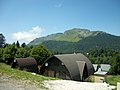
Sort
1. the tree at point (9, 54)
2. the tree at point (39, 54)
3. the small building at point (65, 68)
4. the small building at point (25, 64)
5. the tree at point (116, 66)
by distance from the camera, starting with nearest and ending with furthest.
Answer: the small building at point (65, 68) → the tree at point (116, 66) → the small building at point (25, 64) → the tree at point (39, 54) → the tree at point (9, 54)

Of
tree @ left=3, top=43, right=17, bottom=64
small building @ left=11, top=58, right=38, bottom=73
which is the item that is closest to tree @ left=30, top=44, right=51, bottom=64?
tree @ left=3, top=43, right=17, bottom=64

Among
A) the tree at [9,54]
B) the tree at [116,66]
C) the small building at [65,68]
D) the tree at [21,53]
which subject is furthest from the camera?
the tree at [21,53]

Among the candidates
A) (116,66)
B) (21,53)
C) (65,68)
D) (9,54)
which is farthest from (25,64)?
(116,66)

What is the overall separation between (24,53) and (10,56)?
174 inches

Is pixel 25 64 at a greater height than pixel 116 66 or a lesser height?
greater

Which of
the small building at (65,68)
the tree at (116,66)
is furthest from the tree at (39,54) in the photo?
the tree at (116,66)

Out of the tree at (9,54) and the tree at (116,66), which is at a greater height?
the tree at (9,54)

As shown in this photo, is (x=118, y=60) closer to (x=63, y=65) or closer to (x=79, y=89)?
(x=63, y=65)

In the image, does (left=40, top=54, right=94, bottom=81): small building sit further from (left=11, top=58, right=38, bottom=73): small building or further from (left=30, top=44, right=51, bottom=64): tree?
(left=30, top=44, right=51, bottom=64): tree

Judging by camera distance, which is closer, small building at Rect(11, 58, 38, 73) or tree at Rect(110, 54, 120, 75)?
tree at Rect(110, 54, 120, 75)

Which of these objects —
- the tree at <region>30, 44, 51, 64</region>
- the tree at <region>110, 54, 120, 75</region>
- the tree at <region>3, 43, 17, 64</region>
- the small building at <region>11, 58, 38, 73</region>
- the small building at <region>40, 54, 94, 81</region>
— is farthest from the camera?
the tree at <region>3, 43, 17, 64</region>

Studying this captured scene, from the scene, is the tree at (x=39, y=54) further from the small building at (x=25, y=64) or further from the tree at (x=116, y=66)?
the tree at (x=116, y=66)

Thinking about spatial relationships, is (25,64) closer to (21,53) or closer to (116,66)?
(21,53)

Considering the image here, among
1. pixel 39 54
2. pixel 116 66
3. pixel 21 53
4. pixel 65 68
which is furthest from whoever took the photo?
pixel 21 53
